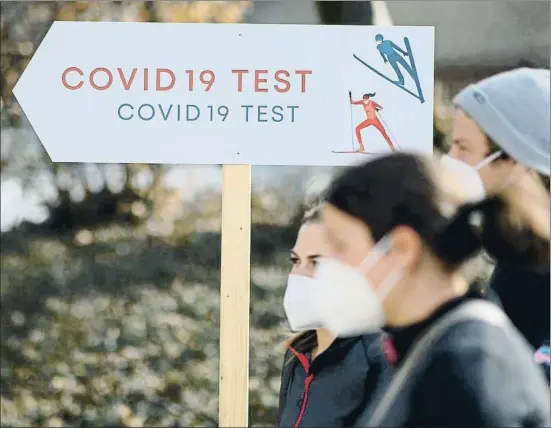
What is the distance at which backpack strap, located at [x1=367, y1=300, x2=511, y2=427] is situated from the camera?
2164 millimetres

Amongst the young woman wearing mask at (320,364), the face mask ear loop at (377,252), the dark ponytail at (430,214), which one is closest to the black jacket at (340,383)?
the young woman wearing mask at (320,364)

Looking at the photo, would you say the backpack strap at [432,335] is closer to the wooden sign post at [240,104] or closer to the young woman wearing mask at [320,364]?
the young woman wearing mask at [320,364]

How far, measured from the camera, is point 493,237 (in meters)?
2.38

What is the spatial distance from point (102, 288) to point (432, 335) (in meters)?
1.42

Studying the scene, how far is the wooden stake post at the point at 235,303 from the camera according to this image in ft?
7.76

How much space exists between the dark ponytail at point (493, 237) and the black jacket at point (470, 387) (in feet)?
0.62

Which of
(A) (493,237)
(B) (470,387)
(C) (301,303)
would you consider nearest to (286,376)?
(C) (301,303)

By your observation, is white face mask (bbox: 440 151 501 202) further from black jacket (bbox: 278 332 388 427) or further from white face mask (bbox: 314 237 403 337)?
black jacket (bbox: 278 332 388 427)

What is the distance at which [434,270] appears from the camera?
227cm

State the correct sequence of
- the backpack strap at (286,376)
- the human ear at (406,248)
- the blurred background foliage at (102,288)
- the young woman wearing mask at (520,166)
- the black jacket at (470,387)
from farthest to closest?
the blurred background foliage at (102,288) → the backpack strap at (286,376) → the young woman wearing mask at (520,166) → the human ear at (406,248) → the black jacket at (470,387)

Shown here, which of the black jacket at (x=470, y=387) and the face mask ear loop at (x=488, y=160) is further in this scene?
the face mask ear loop at (x=488, y=160)

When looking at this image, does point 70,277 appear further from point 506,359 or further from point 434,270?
point 506,359

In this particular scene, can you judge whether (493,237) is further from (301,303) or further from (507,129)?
(301,303)

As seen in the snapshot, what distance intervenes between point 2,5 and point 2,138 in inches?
20.5
